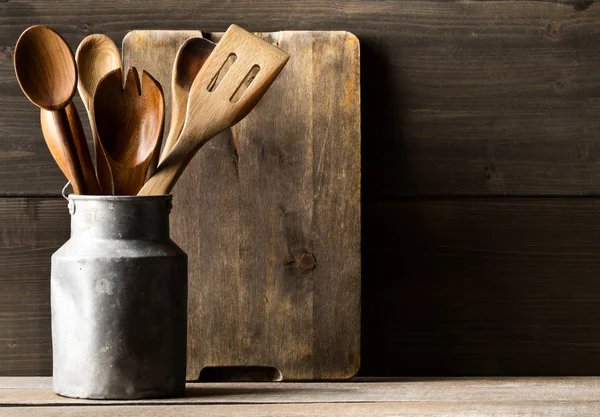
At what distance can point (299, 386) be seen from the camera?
2.79 feet

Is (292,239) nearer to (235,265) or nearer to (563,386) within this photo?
(235,265)

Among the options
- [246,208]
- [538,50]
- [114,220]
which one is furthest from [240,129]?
[538,50]

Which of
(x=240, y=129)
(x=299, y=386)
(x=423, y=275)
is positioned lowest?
(x=299, y=386)

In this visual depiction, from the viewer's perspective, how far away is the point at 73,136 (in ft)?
2.55

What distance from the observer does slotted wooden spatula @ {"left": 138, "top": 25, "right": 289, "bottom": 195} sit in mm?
778

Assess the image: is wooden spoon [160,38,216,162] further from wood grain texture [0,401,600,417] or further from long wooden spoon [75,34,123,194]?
wood grain texture [0,401,600,417]

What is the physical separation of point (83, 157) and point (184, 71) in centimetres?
13

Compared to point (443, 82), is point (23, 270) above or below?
below

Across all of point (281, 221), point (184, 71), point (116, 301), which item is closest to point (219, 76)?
point (184, 71)

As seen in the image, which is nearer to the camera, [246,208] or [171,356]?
[171,356]

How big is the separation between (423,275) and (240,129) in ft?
0.86

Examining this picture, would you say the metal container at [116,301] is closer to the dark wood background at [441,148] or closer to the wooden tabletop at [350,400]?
the wooden tabletop at [350,400]

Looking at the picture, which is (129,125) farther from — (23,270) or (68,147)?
(23,270)

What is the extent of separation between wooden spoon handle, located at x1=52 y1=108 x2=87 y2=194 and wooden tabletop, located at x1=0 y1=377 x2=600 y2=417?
20 centimetres
